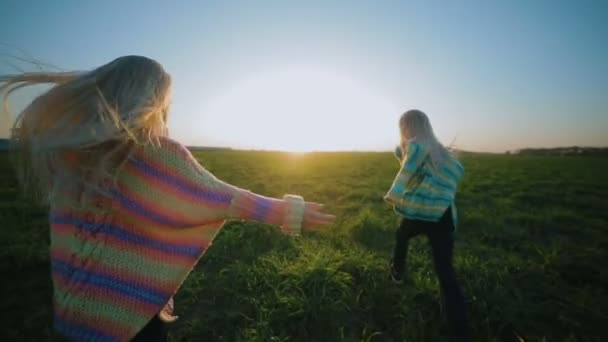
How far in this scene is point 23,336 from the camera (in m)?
2.91

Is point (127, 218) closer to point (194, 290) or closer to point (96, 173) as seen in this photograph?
point (96, 173)

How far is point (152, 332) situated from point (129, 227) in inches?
23.4

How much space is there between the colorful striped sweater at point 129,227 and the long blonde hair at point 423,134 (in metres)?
2.32

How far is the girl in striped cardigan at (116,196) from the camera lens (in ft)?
3.87

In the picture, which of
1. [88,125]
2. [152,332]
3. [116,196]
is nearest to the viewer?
[88,125]

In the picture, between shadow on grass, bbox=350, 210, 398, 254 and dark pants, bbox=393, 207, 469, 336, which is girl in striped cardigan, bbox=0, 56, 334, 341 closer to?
dark pants, bbox=393, 207, 469, 336

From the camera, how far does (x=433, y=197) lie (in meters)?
3.08

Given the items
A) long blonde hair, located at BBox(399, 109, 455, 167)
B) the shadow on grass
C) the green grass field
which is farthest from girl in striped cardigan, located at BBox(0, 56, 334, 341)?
the shadow on grass

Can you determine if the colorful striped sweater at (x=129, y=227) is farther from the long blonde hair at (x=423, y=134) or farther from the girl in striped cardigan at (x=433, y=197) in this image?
the long blonde hair at (x=423, y=134)

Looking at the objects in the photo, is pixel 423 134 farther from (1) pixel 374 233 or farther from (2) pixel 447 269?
(1) pixel 374 233

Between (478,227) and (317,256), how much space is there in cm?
417

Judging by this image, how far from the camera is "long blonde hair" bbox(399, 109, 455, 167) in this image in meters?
3.19

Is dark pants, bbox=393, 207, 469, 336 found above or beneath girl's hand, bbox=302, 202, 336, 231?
beneath

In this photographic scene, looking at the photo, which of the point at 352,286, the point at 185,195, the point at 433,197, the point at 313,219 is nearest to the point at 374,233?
the point at 352,286
